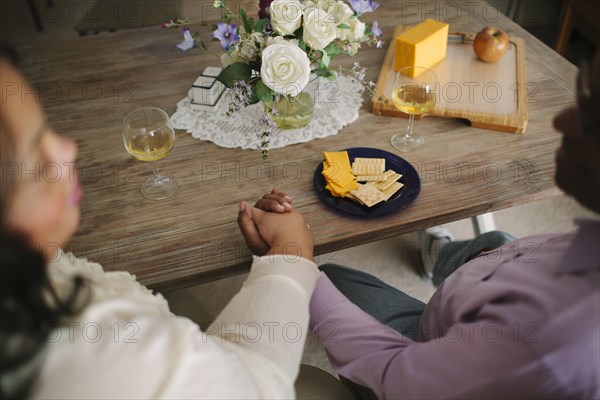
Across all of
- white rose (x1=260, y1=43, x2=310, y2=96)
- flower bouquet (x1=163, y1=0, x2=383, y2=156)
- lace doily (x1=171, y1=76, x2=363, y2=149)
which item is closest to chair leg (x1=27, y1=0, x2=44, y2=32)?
lace doily (x1=171, y1=76, x2=363, y2=149)

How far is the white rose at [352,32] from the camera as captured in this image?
3.96 feet

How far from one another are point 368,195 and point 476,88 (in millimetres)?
541

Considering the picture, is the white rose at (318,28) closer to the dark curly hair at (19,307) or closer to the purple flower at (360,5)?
the purple flower at (360,5)

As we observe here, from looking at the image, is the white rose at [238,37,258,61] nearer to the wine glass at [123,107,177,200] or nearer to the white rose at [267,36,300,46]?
the white rose at [267,36,300,46]

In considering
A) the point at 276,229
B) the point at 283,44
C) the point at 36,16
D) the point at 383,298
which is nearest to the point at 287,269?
the point at 276,229

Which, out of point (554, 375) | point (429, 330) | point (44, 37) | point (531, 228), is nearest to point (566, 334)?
point (554, 375)

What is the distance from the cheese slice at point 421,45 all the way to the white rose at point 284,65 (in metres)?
0.39

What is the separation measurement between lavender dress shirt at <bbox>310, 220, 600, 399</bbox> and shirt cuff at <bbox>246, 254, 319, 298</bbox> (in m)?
0.10

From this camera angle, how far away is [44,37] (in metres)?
3.40

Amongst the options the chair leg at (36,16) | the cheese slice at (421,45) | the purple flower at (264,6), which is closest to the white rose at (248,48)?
the purple flower at (264,6)

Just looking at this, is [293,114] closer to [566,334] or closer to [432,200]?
[432,200]

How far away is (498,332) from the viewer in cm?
76

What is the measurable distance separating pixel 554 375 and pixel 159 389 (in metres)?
0.50

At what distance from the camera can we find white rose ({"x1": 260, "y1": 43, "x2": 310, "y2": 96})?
1130 mm
